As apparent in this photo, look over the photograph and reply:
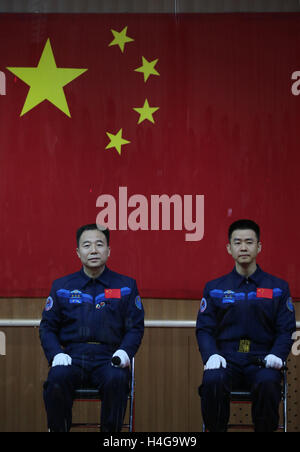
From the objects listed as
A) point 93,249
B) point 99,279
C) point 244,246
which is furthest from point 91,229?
point 244,246

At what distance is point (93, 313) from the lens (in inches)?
122

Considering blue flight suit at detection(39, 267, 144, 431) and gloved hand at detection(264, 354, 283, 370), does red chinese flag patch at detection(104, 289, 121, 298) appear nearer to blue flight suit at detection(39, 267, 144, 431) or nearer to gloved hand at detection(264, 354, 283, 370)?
blue flight suit at detection(39, 267, 144, 431)

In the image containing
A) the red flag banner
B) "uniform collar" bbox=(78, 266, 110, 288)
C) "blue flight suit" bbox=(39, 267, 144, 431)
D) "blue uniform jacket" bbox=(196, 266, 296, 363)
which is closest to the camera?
"blue flight suit" bbox=(39, 267, 144, 431)

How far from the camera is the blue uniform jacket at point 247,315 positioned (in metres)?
3.02

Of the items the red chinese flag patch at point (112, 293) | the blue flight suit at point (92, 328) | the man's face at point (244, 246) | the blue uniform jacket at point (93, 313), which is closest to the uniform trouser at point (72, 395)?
the blue flight suit at point (92, 328)

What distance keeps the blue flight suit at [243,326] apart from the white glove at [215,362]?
0.02m

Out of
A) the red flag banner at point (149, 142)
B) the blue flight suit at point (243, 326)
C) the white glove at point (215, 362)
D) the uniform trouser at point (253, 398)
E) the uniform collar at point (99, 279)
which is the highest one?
the red flag banner at point (149, 142)

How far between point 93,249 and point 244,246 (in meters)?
0.82

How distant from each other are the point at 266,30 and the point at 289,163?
796mm

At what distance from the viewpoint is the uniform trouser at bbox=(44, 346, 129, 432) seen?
280 cm

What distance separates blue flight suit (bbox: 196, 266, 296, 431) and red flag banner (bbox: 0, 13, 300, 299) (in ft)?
1.22

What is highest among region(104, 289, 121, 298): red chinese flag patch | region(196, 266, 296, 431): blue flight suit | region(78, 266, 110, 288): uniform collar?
region(78, 266, 110, 288): uniform collar

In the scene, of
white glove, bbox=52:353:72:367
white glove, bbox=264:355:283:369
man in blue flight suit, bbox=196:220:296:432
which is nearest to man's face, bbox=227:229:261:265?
man in blue flight suit, bbox=196:220:296:432

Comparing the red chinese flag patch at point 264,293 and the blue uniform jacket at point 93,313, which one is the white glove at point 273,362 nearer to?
the red chinese flag patch at point 264,293
